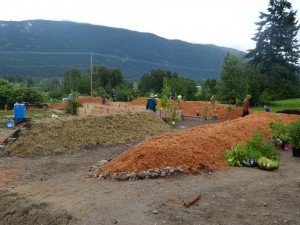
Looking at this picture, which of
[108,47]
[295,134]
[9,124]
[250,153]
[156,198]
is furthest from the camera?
[108,47]

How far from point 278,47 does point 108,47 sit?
141594mm

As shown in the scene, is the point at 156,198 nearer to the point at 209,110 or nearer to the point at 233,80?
the point at 209,110

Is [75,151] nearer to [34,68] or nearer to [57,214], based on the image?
[57,214]

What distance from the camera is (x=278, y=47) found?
114 feet

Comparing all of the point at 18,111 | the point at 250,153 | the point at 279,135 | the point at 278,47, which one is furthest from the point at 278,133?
the point at 278,47

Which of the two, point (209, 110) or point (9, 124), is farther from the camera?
point (209, 110)

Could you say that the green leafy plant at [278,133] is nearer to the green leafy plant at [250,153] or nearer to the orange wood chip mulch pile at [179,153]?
the orange wood chip mulch pile at [179,153]

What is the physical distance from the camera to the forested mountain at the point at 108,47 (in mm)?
133125

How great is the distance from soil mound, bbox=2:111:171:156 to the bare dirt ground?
244 cm

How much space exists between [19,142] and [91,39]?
17158 cm

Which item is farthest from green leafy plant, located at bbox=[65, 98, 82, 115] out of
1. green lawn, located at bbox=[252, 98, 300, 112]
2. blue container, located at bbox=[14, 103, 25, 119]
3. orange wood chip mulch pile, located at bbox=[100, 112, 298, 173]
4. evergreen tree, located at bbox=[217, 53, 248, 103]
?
orange wood chip mulch pile, located at bbox=[100, 112, 298, 173]

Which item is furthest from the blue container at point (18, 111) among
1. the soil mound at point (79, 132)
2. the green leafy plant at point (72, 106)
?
the soil mound at point (79, 132)

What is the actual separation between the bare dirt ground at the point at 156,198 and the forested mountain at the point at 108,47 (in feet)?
358

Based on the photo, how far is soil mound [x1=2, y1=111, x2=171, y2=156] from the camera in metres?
11.3
